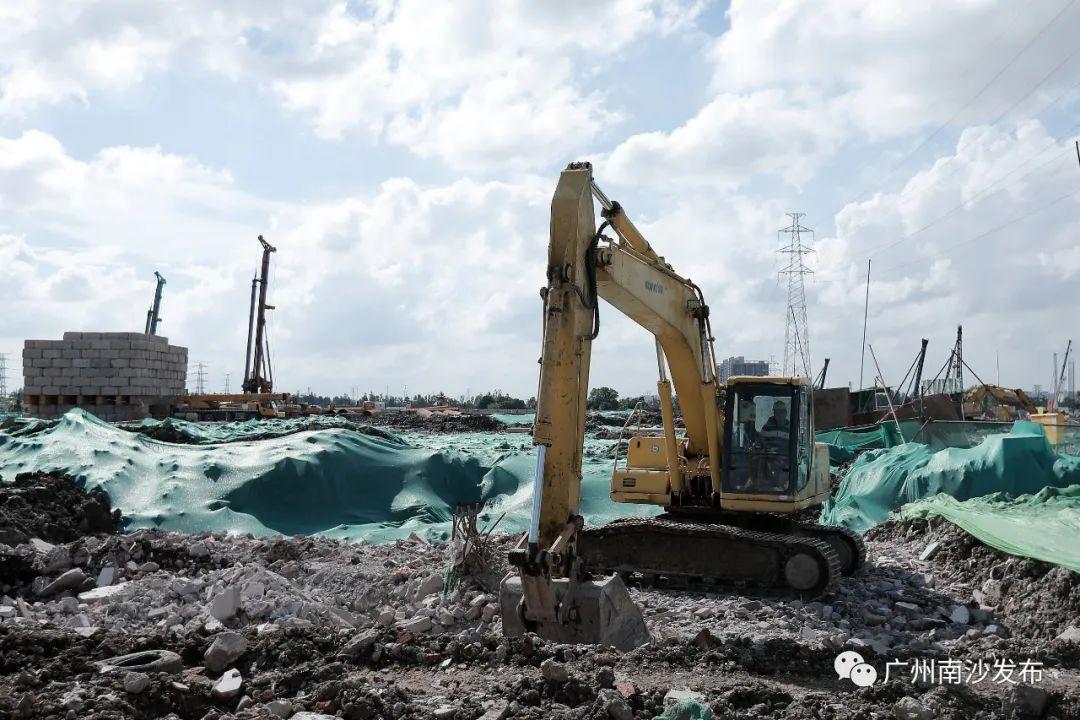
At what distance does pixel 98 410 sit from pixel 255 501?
40.0ft

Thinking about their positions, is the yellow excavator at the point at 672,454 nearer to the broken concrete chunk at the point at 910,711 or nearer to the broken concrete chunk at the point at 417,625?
the broken concrete chunk at the point at 417,625

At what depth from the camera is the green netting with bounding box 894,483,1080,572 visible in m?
8.47

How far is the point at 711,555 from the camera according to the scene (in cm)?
895

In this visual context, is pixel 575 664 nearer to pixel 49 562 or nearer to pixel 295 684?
pixel 295 684

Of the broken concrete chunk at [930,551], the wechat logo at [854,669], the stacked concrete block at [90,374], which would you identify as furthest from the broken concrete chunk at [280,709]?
the stacked concrete block at [90,374]

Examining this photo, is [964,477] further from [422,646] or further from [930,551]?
[422,646]

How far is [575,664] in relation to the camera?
5520 mm

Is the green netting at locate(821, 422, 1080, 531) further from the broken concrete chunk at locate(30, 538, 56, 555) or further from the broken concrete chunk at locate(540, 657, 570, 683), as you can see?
the broken concrete chunk at locate(30, 538, 56, 555)

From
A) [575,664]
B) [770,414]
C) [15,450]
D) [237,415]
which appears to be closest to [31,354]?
[237,415]

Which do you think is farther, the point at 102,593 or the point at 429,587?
the point at 102,593

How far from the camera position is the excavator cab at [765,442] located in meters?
9.15

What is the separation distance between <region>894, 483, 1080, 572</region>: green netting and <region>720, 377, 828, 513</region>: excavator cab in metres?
1.82

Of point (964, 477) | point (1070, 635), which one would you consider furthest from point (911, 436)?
point (1070, 635)

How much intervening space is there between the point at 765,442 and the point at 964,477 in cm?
545
